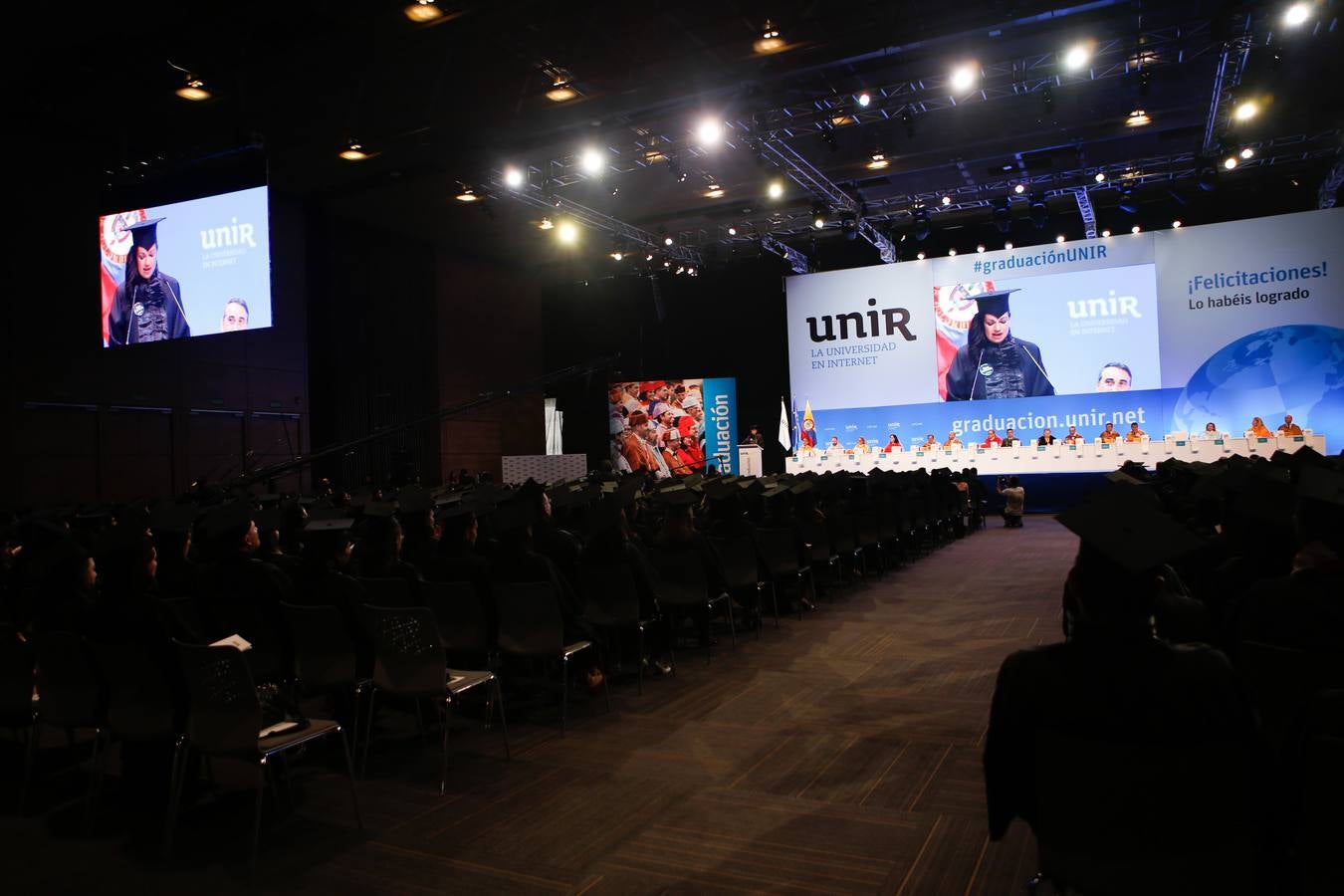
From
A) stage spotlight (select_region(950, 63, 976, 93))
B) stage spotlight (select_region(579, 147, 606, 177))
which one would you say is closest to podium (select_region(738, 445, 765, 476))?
stage spotlight (select_region(579, 147, 606, 177))

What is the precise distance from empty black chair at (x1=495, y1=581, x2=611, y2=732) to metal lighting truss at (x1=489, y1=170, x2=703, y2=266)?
1024 centimetres

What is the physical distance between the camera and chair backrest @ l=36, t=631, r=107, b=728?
3469 millimetres

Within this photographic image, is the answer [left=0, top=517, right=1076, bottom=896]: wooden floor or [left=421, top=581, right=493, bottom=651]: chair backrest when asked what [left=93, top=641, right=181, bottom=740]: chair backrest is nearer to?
[left=0, top=517, right=1076, bottom=896]: wooden floor

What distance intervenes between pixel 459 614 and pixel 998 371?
46.5ft

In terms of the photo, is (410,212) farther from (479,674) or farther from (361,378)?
(479,674)

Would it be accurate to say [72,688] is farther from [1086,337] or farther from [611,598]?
[1086,337]

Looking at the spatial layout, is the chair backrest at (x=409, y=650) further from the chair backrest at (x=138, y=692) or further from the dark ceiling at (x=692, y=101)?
the dark ceiling at (x=692, y=101)

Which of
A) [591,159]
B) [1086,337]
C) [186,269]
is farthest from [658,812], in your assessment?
[1086,337]

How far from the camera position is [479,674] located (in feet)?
13.3

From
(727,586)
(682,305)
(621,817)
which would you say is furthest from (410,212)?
(621,817)

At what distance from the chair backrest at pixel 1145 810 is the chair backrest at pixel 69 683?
3.58m

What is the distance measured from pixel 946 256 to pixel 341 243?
38.2 feet

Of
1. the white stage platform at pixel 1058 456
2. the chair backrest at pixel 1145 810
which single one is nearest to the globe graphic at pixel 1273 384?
the white stage platform at pixel 1058 456

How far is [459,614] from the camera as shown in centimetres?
459
